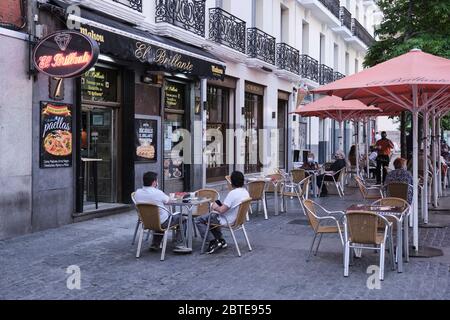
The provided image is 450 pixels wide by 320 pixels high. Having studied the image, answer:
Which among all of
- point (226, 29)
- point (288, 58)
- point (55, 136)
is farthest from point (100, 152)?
point (288, 58)

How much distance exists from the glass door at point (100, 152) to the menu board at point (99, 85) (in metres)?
0.30

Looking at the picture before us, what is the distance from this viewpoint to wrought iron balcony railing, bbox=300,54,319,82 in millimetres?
23625

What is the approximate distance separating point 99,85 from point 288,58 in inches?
465

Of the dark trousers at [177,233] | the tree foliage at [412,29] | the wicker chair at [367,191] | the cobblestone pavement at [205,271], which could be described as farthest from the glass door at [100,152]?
the tree foliage at [412,29]

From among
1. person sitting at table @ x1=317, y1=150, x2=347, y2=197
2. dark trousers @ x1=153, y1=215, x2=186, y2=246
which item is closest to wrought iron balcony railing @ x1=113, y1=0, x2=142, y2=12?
dark trousers @ x1=153, y1=215, x2=186, y2=246

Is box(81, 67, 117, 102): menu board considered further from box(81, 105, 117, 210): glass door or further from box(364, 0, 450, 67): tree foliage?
box(364, 0, 450, 67): tree foliage

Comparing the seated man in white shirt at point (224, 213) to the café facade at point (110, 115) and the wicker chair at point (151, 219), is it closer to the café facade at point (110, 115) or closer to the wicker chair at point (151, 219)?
the wicker chair at point (151, 219)

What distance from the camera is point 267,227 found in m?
9.99

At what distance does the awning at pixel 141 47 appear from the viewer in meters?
9.63

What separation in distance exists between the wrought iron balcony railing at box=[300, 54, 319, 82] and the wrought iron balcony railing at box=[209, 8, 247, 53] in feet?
22.2

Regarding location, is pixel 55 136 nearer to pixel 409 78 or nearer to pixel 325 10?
pixel 409 78

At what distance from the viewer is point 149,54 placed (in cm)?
1098

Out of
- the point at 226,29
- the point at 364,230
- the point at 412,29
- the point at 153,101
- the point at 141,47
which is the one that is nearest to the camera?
the point at 364,230

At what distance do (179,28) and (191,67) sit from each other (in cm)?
125
